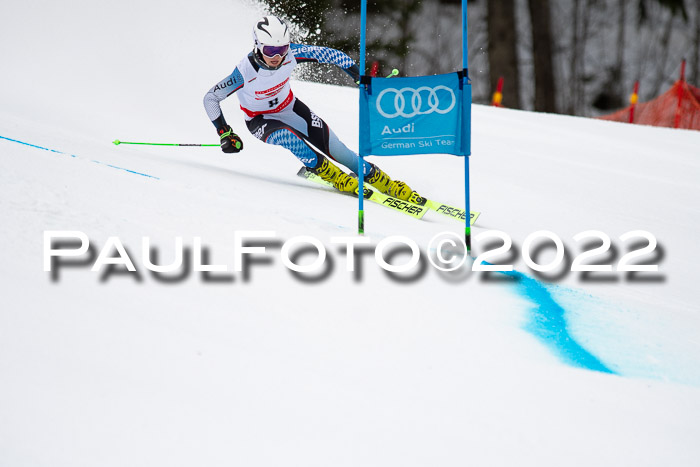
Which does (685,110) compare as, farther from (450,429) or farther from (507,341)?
(450,429)

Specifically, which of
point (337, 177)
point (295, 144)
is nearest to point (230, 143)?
point (295, 144)

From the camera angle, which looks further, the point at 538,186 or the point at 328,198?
the point at 538,186

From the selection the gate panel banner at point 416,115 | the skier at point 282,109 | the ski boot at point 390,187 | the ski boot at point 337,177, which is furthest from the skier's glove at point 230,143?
the gate panel banner at point 416,115

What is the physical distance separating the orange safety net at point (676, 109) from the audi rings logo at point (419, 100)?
737cm

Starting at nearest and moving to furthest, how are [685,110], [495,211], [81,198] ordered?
1. [81,198]
2. [495,211]
3. [685,110]

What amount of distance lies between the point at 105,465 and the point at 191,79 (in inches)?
361

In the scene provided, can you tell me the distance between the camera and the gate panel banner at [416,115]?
389 centimetres

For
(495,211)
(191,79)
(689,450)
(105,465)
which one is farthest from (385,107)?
(191,79)

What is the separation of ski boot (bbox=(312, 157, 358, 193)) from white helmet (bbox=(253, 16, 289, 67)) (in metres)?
Answer: 1.01

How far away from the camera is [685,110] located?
10.0 m

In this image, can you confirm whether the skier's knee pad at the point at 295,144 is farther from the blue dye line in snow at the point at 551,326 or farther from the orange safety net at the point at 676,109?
the orange safety net at the point at 676,109

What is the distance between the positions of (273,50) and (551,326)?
2988 mm

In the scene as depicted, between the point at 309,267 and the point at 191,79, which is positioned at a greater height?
the point at 191,79

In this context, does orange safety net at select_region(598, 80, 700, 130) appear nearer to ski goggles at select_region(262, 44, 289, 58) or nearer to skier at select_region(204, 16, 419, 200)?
skier at select_region(204, 16, 419, 200)
